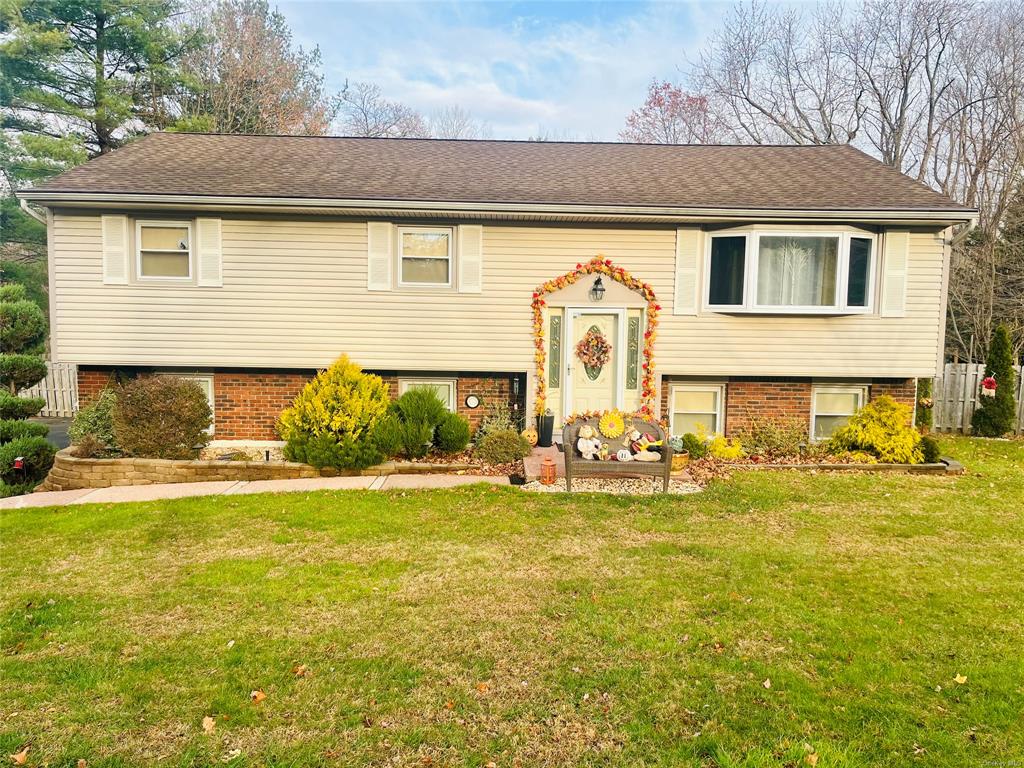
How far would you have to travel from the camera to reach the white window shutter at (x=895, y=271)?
9.80 m

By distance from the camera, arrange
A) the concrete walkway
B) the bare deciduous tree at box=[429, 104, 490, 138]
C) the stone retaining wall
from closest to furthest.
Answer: the concrete walkway < the stone retaining wall < the bare deciduous tree at box=[429, 104, 490, 138]

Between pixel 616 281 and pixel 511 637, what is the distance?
7.37m

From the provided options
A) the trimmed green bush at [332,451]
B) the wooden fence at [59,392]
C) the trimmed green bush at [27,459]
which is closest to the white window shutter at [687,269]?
the trimmed green bush at [332,451]

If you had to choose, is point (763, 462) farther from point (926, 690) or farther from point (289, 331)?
point (289, 331)

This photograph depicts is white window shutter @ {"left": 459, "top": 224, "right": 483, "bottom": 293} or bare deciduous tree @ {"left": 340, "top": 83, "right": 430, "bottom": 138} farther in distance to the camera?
bare deciduous tree @ {"left": 340, "top": 83, "right": 430, "bottom": 138}

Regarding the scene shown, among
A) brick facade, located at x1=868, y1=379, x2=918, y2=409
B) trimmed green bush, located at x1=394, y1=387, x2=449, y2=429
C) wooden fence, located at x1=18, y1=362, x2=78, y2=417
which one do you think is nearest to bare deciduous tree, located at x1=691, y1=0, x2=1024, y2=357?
brick facade, located at x1=868, y1=379, x2=918, y2=409

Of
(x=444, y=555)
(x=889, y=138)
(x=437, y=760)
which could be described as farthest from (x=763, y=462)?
(x=889, y=138)

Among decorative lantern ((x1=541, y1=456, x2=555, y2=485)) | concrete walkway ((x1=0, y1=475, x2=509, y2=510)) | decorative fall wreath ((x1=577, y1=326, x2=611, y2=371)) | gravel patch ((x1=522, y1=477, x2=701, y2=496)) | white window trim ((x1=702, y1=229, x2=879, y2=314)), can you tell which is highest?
A: white window trim ((x1=702, y1=229, x2=879, y2=314))

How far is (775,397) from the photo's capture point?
34.2 ft

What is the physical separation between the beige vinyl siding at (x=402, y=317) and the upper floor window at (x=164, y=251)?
0.27 m

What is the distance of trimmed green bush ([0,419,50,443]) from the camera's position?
903cm

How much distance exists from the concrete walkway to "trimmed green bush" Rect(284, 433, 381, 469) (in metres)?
0.23

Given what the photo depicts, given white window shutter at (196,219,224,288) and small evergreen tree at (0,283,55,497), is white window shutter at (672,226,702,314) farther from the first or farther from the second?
small evergreen tree at (0,283,55,497)

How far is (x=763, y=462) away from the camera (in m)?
9.39
